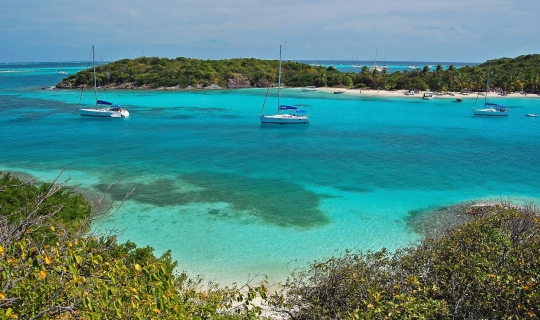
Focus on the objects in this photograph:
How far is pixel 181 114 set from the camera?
60.6 metres

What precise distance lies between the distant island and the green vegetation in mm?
81614

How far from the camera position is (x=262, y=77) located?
108 meters

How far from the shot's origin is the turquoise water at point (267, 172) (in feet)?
61.1

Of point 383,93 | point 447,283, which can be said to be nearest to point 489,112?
point 383,93

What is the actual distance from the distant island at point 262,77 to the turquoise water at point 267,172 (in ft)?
126

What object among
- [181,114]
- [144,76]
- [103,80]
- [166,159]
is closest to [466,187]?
[166,159]

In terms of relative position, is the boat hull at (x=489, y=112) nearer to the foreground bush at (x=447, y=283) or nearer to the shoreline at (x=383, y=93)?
the shoreline at (x=383, y=93)

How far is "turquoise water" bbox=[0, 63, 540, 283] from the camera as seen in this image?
18.6 meters

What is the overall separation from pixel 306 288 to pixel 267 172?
1957cm

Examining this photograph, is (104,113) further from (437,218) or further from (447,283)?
(447,283)

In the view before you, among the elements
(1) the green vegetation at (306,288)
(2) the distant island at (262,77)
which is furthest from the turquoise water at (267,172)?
(2) the distant island at (262,77)

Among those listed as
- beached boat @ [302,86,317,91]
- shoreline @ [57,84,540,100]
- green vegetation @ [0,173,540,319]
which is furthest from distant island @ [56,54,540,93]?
green vegetation @ [0,173,540,319]

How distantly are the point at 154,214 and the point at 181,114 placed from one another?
41316 mm

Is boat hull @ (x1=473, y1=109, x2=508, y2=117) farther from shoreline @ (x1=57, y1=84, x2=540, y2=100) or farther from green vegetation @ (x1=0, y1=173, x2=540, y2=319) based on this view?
green vegetation @ (x1=0, y1=173, x2=540, y2=319)
